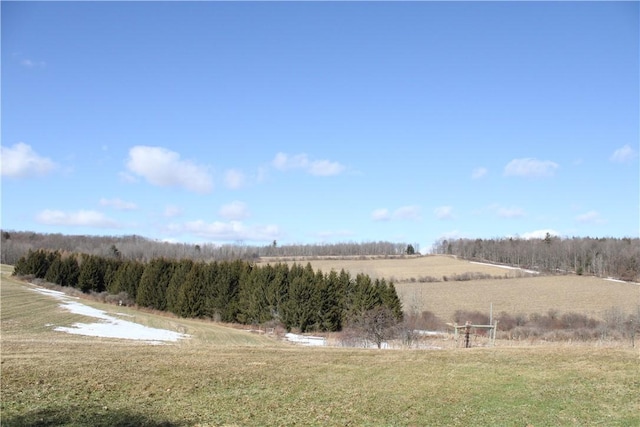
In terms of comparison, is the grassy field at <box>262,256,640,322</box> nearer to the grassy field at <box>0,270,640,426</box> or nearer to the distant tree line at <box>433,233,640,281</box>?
the distant tree line at <box>433,233,640,281</box>

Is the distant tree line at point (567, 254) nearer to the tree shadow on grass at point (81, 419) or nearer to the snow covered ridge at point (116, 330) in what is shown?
the snow covered ridge at point (116, 330)

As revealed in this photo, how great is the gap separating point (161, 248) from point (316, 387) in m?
161

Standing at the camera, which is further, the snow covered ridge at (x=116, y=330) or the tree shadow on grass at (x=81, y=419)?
the snow covered ridge at (x=116, y=330)

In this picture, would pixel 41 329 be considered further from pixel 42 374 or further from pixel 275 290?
pixel 275 290

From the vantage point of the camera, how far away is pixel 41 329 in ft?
119

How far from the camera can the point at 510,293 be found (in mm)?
80938

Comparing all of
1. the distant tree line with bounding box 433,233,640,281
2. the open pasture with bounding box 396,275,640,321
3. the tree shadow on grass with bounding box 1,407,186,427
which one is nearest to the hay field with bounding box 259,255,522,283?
the open pasture with bounding box 396,275,640,321

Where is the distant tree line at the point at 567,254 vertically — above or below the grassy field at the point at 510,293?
above

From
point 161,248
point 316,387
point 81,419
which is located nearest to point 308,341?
point 316,387

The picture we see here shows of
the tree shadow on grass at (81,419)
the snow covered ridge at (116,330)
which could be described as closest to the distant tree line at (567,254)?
the snow covered ridge at (116,330)

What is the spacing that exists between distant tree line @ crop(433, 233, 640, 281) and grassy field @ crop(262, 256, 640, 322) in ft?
39.5

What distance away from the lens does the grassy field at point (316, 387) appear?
12.7m

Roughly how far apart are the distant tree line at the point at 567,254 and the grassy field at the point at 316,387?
286ft

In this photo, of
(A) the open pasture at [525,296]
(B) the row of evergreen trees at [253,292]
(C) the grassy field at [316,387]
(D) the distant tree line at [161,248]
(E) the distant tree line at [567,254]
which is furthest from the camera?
(D) the distant tree line at [161,248]
